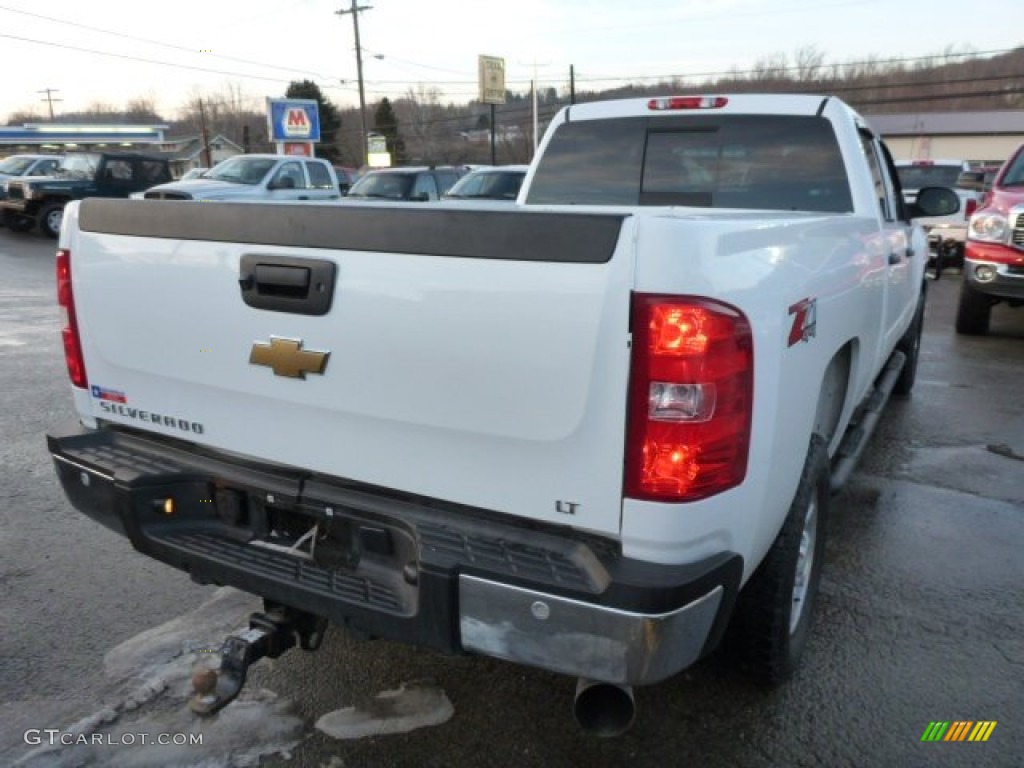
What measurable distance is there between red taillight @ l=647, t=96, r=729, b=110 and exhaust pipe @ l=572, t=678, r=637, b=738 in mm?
3315

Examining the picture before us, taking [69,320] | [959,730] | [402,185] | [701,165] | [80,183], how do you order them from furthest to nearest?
1. [80,183]
2. [402,185]
3. [701,165]
4. [69,320]
5. [959,730]

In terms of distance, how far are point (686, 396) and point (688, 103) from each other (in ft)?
10.1

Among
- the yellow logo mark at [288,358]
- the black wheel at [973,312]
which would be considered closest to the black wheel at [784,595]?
the yellow logo mark at [288,358]

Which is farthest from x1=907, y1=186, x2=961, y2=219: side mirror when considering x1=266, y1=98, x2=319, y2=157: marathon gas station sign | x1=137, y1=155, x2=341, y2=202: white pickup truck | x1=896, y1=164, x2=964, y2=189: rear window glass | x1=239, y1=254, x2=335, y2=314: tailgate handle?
x1=266, y1=98, x2=319, y2=157: marathon gas station sign

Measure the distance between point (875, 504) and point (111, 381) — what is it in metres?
3.93

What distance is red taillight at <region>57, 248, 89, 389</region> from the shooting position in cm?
282

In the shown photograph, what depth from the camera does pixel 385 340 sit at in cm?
217

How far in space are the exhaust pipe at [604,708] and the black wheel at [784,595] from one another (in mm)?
644

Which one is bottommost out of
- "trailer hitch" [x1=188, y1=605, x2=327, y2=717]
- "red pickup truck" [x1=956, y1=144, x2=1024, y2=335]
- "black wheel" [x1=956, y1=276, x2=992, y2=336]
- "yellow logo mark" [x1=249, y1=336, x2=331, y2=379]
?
"black wheel" [x1=956, y1=276, x2=992, y2=336]

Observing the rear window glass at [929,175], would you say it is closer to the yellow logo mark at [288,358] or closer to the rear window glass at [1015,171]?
the rear window glass at [1015,171]

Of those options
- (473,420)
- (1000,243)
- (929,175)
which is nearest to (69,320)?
(473,420)

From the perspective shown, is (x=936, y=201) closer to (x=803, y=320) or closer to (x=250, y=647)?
(x=803, y=320)

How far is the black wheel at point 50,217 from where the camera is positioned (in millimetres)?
20120

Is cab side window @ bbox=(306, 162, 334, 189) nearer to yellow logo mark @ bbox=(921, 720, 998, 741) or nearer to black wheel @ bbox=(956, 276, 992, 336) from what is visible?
black wheel @ bbox=(956, 276, 992, 336)
